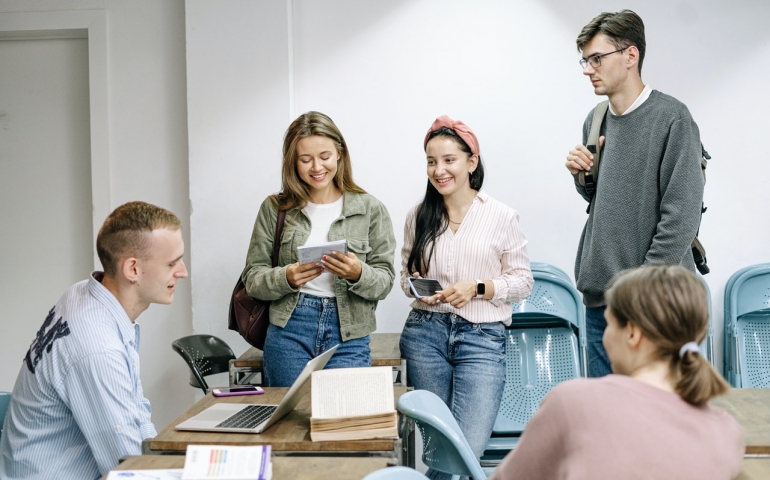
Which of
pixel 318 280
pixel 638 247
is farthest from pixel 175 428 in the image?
pixel 638 247

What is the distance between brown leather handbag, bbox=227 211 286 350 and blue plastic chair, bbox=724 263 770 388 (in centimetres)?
248

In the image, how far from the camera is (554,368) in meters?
3.98

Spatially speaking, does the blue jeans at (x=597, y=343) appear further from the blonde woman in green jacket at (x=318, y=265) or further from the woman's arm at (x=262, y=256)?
the woman's arm at (x=262, y=256)

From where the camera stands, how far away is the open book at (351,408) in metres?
2.25

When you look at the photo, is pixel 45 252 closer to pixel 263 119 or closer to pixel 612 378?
pixel 263 119

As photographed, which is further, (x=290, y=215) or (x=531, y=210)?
(x=531, y=210)

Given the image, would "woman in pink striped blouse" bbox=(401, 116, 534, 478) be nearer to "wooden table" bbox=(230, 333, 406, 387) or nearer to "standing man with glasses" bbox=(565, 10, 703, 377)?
"wooden table" bbox=(230, 333, 406, 387)

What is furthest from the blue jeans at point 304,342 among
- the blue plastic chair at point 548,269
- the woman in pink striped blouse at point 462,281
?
the blue plastic chair at point 548,269

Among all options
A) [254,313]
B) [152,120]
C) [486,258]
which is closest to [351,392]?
[254,313]

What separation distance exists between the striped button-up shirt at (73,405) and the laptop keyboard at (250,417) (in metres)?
0.26

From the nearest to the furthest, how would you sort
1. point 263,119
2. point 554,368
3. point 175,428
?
point 175,428 < point 554,368 < point 263,119

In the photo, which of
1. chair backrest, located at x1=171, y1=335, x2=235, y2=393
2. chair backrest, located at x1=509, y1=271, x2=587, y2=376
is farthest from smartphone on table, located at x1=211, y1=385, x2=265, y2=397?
chair backrest, located at x1=509, y1=271, x2=587, y2=376

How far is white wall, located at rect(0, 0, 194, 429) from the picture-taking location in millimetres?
4590

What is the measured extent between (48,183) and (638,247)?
3.64 meters
